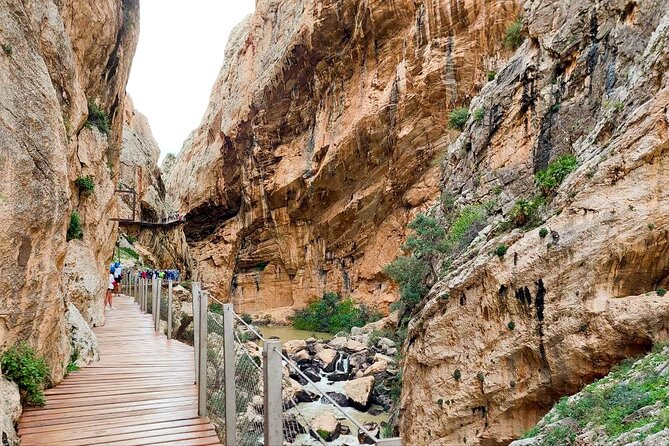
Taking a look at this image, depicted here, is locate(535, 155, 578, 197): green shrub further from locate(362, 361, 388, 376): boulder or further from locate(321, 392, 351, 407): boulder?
locate(362, 361, 388, 376): boulder

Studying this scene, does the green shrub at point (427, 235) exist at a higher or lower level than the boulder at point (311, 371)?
higher

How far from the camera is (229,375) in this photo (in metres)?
4.38

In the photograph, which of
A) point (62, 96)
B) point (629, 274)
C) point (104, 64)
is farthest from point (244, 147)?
point (629, 274)

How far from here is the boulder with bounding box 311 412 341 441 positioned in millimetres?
13332

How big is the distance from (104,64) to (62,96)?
6.66 meters

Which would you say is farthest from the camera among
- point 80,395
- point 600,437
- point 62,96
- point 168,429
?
point 62,96

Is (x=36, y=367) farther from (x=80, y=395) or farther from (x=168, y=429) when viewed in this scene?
(x=168, y=429)

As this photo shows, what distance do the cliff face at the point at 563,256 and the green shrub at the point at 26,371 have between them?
925cm

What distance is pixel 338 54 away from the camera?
3291cm

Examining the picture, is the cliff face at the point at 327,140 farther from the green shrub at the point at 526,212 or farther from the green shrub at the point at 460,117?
the green shrub at the point at 526,212

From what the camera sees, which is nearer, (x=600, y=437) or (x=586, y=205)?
(x=600, y=437)

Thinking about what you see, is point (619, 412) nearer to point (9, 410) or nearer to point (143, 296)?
point (9, 410)

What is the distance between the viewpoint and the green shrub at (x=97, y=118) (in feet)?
45.3

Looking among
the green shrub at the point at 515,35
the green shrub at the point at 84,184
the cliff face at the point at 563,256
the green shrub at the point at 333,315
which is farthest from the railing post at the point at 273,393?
the green shrub at the point at 333,315
